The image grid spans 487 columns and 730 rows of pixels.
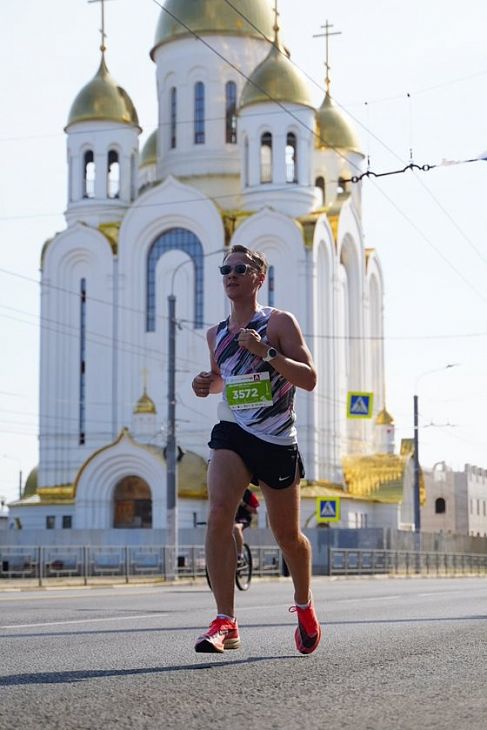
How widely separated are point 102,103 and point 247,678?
62.5 m

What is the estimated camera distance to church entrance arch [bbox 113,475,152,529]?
58.8m

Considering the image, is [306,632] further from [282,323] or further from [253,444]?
[282,323]

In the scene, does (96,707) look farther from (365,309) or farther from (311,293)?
(365,309)

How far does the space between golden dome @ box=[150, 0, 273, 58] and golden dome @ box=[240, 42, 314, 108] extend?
2839mm

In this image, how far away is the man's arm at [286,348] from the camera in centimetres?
684

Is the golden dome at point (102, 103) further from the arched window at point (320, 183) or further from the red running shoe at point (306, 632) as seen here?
the red running shoe at point (306, 632)

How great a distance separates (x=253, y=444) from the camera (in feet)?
22.7

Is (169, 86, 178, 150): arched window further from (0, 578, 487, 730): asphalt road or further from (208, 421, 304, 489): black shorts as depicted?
(208, 421, 304, 489): black shorts

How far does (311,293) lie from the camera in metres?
61.7

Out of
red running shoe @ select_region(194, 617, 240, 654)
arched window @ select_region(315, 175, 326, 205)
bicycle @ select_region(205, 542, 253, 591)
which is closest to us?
red running shoe @ select_region(194, 617, 240, 654)

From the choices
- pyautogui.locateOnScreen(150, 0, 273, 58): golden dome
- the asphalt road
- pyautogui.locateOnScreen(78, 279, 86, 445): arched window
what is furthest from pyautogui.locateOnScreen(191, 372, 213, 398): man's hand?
pyautogui.locateOnScreen(150, 0, 273, 58): golden dome

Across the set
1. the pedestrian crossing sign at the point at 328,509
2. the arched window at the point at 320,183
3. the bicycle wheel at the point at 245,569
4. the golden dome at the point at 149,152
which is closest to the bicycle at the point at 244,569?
the bicycle wheel at the point at 245,569

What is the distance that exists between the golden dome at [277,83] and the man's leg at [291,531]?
56.3 metres

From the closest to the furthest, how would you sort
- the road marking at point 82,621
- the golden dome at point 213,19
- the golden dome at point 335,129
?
the road marking at point 82,621 → the golden dome at point 213,19 → the golden dome at point 335,129
